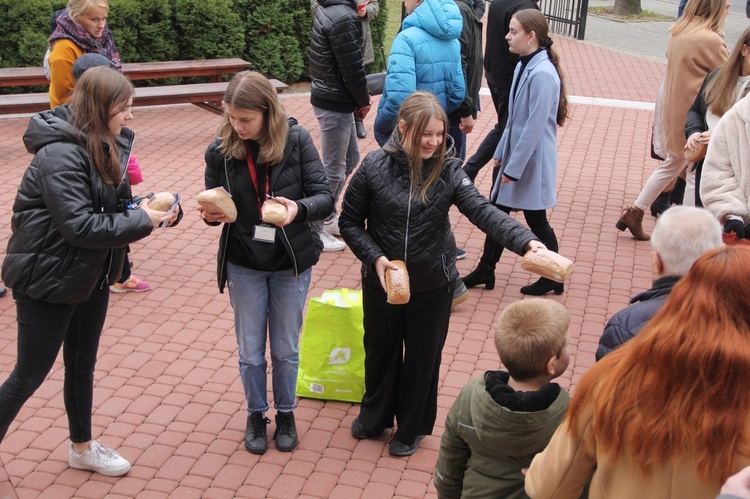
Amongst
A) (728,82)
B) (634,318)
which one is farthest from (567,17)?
(634,318)

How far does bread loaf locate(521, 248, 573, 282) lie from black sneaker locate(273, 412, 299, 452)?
1.66m

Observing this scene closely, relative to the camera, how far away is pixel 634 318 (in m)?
3.10

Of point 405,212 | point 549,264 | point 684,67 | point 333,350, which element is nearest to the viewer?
point 549,264

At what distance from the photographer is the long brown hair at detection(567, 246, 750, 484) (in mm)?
2119

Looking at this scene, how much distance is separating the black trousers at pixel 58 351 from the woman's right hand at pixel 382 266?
1281mm

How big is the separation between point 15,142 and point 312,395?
628 cm

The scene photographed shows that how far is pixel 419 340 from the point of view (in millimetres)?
4371

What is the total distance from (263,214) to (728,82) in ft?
10.7

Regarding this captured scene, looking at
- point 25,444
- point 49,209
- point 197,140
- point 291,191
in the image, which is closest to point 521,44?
point 291,191

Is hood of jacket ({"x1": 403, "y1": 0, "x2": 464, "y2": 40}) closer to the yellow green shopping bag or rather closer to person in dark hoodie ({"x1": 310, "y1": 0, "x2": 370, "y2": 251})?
person in dark hoodie ({"x1": 310, "y1": 0, "x2": 370, "y2": 251})

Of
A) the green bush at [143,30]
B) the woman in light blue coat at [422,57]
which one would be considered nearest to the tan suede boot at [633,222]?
the woman in light blue coat at [422,57]

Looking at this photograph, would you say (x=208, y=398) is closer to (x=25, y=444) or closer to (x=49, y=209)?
(x=25, y=444)

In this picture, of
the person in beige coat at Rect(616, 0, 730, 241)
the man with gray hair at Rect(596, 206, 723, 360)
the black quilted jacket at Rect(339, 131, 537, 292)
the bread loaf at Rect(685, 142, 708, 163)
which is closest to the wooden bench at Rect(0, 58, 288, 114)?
the person in beige coat at Rect(616, 0, 730, 241)

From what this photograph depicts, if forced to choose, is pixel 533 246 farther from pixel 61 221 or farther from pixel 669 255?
pixel 61 221
